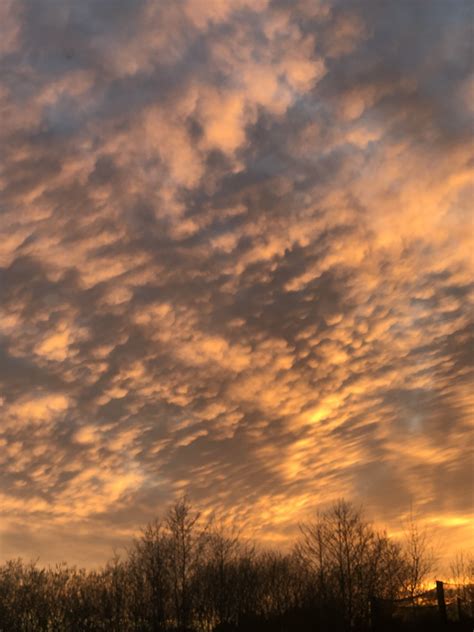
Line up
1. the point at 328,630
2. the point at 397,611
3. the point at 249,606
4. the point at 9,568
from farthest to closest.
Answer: the point at 9,568 → the point at 249,606 → the point at 328,630 → the point at 397,611

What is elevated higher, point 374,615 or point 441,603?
point 441,603

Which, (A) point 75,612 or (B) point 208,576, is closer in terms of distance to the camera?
(B) point 208,576

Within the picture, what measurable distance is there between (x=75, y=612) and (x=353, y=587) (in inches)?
1310

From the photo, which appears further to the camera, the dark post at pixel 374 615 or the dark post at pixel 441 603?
the dark post at pixel 374 615

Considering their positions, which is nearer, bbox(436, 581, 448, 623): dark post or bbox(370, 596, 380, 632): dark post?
bbox(436, 581, 448, 623): dark post

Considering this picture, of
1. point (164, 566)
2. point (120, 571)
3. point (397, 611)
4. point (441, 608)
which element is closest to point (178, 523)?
point (164, 566)

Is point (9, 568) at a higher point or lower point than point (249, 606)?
higher

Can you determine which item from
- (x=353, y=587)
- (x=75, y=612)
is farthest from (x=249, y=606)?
(x=75, y=612)

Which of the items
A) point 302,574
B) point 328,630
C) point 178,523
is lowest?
point 328,630

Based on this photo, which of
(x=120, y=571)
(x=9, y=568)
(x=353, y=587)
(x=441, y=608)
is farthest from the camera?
(x=9, y=568)

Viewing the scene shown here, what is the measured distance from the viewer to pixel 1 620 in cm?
7131

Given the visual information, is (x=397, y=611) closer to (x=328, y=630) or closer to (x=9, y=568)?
(x=328, y=630)

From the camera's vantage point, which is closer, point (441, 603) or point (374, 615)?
point (441, 603)

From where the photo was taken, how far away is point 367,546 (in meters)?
62.6
